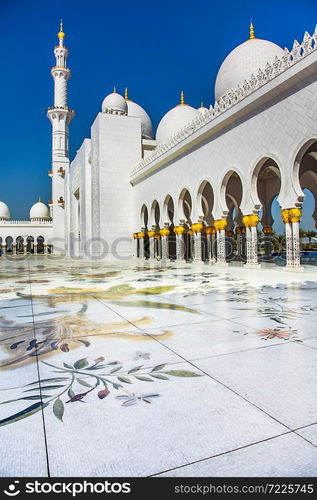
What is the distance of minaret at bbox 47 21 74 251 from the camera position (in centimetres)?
2767

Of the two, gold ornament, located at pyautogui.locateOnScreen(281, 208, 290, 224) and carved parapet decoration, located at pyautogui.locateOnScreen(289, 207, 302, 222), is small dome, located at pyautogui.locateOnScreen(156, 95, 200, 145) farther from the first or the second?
carved parapet decoration, located at pyautogui.locateOnScreen(289, 207, 302, 222)

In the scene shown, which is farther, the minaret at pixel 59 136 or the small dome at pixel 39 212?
the small dome at pixel 39 212

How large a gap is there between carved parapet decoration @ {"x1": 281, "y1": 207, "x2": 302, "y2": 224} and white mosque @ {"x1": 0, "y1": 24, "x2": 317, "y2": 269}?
2 cm

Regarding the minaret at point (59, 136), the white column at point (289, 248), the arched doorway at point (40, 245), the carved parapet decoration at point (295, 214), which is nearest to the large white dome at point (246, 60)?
the carved parapet decoration at point (295, 214)

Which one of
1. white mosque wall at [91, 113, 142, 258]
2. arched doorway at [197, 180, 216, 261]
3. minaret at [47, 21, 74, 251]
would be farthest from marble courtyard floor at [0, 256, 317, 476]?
minaret at [47, 21, 74, 251]

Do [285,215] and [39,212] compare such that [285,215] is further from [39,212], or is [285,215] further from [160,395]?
[39,212]

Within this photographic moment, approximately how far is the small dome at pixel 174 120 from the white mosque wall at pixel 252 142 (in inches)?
192

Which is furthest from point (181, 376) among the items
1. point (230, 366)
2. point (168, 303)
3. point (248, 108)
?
point (248, 108)

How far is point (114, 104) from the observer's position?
19.7 meters

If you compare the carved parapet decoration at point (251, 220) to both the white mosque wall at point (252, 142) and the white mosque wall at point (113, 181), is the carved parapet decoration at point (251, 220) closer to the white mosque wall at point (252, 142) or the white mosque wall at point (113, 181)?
the white mosque wall at point (252, 142)

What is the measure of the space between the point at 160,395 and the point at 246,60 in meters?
13.6

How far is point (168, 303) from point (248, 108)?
771 cm

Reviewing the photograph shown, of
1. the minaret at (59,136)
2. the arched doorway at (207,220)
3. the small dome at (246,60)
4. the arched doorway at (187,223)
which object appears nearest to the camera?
the small dome at (246,60)

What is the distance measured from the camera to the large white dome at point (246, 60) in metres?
12.1
